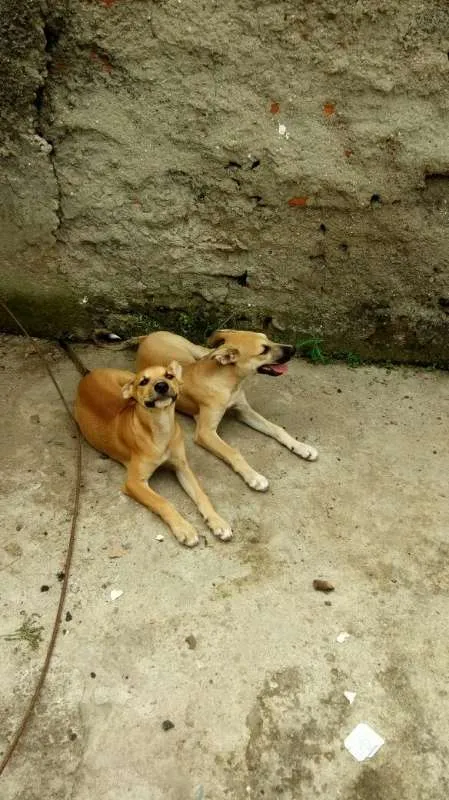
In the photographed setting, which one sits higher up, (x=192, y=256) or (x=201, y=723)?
(x=192, y=256)

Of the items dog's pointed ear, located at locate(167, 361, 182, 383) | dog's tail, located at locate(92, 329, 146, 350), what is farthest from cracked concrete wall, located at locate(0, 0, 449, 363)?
dog's pointed ear, located at locate(167, 361, 182, 383)

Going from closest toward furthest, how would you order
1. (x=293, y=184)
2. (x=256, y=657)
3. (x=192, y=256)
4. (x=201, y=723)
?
(x=201, y=723), (x=256, y=657), (x=293, y=184), (x=192, y=256)

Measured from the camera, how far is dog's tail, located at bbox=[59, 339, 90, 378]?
4.80m

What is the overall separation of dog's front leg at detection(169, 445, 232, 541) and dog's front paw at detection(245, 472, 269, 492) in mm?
318

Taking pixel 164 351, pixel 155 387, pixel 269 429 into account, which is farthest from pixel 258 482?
pixel 164 351

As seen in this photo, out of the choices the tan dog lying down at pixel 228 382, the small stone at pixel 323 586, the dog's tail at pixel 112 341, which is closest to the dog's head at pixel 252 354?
the tan dog lying down at pixel 228 382

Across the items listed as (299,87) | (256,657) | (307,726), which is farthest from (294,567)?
(299,87)

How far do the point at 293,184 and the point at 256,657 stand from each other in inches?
126

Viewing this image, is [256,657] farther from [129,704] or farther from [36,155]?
[36,155]

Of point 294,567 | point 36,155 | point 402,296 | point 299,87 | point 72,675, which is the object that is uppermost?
point 299,87

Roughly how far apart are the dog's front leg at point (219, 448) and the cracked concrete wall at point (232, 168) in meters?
1.13

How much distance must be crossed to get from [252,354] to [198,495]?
3.48ft

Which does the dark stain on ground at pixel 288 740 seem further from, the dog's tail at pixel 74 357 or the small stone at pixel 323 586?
the dog's tail at pixel 74 357

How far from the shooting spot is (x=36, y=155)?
4.38 metres
